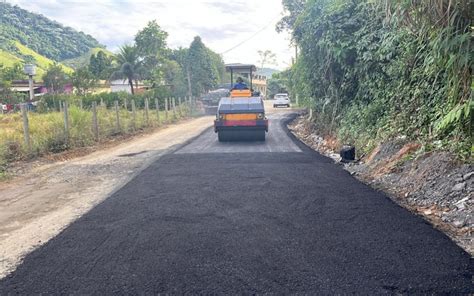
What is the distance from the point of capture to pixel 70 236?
484 centimetres

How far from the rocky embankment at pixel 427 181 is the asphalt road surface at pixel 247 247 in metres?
0.36

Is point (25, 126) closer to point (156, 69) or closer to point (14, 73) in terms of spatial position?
point (156, 69)

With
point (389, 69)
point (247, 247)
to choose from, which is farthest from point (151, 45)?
point (247, 247)

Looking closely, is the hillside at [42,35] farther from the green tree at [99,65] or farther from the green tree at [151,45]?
the green tree at [151,45]

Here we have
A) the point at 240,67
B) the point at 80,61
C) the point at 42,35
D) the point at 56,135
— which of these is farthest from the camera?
the point at 42,35

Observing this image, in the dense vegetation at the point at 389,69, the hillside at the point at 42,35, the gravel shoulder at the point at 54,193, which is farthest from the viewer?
the hillside at the point at 42,35

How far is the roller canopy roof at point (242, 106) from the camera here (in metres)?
13.2

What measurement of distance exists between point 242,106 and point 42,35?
111 metres

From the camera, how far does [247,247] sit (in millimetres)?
4266

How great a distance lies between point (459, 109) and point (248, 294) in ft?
12.1

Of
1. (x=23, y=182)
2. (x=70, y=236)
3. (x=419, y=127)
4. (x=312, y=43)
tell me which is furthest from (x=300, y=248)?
(x=312, y=43)

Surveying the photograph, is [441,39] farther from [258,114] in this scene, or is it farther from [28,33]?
[28,33]

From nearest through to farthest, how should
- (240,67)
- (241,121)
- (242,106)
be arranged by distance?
Answer: (241,121), (242,106), (240,67)

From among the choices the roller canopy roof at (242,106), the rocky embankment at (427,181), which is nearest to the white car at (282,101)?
the roller canopy roof at (242,106)
